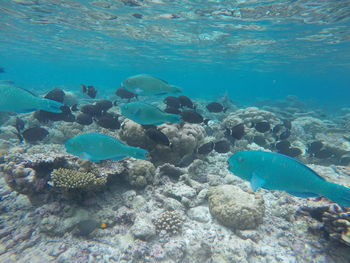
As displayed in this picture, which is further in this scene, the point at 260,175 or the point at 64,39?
the point at 64,39

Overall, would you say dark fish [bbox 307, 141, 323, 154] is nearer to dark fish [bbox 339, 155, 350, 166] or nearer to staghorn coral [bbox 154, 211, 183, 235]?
dark fish [bbox 339, 155, 350, 166]

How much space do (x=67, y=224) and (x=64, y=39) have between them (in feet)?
119

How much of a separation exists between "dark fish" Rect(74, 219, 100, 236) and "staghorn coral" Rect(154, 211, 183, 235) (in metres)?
1.30

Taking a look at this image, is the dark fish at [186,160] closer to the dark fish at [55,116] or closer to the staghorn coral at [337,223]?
the staghorn coral at [337,223]

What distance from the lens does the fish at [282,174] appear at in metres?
2.61

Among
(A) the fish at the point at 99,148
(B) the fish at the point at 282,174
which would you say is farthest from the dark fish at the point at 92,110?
(B) the fish at the point at 282,174

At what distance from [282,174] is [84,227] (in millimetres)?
3728

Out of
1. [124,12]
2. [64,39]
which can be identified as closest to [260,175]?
[124,12]

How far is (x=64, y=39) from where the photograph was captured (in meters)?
32.2

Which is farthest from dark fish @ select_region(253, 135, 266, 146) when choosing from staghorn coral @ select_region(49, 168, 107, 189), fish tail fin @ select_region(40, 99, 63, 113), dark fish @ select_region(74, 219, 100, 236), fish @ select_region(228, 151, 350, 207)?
fish tail fin @ select_region(40, 99, 63, 113)

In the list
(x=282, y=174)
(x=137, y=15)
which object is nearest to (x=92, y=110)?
(x=282, y=174)

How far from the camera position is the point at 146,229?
404cm

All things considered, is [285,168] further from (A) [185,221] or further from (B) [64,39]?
(B) [64,39]

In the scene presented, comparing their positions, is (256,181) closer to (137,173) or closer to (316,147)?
(137,173)
